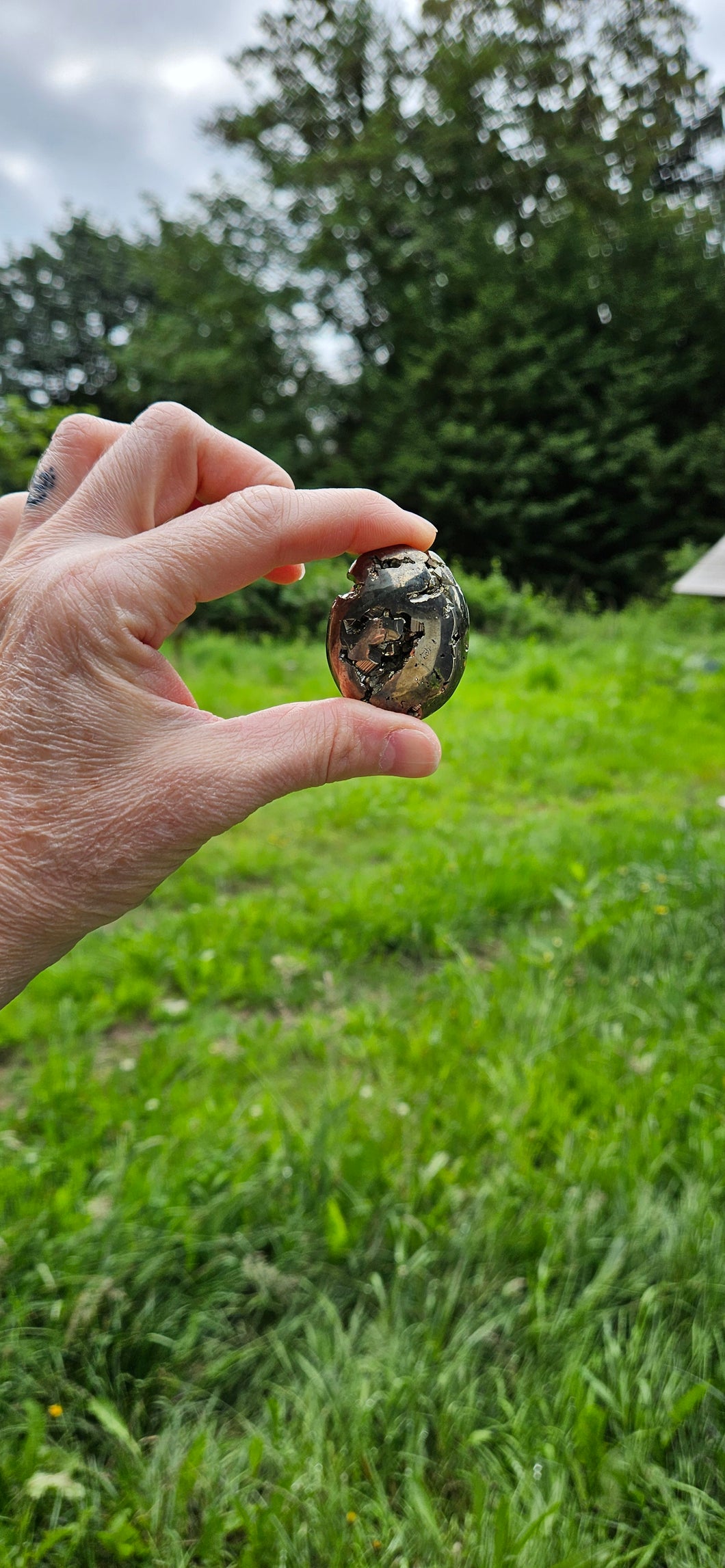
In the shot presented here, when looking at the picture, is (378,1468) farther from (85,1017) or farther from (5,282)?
(5,282)

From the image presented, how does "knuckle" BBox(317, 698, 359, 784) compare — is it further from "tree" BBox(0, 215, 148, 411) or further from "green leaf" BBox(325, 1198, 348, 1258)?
"tree" BBox(0, 215, 148, 411)

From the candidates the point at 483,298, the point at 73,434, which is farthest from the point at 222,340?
the point at 73,434

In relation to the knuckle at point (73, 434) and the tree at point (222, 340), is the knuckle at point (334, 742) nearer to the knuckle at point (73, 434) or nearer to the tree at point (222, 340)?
the knuckle at point (73, 434)

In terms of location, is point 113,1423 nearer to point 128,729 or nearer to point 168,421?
point 128,729

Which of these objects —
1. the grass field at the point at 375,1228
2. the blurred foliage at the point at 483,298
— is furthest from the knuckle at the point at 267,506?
the blurred foliage at the point at 483,298

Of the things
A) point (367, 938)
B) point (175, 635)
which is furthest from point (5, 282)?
point (367, 938)
